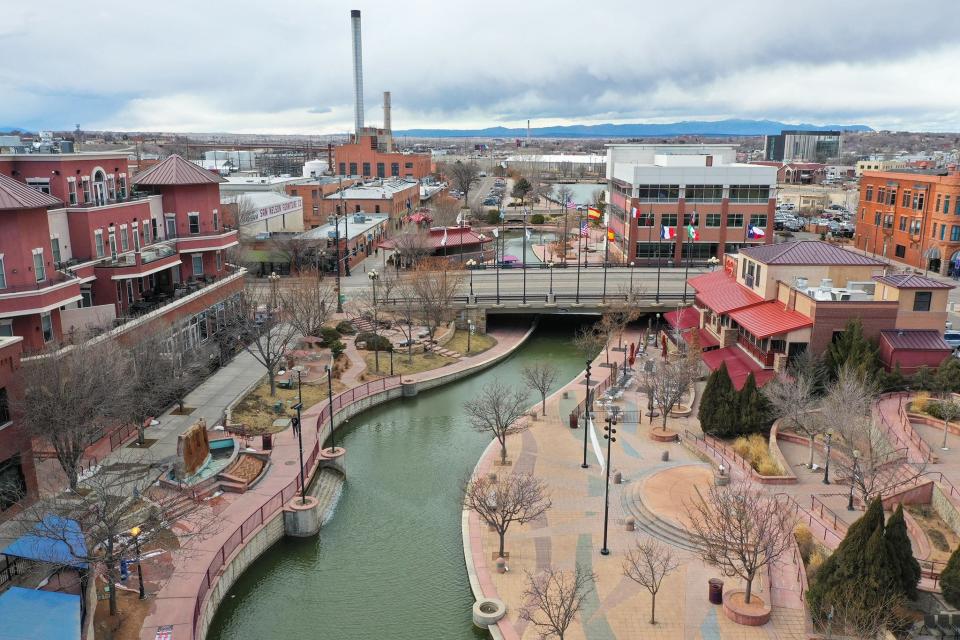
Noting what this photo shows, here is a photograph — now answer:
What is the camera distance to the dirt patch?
2767 cm

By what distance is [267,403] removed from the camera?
43.0 meters

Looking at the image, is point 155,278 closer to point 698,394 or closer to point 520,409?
point 520,409

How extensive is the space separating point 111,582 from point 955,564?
25.5 meters

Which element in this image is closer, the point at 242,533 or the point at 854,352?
the point at 242,533

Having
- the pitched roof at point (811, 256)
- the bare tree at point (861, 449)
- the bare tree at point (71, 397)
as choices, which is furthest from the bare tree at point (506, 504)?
the pitched roof at point (811, 256)

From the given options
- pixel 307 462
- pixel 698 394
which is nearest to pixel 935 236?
pixel 698 394

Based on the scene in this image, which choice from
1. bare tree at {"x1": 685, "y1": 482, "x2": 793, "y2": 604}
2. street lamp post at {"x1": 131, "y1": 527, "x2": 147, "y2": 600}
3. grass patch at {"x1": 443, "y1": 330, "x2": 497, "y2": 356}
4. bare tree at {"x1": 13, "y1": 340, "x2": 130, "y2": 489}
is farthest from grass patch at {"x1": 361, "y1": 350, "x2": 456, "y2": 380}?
bare tree at {"x1": 685, "y1": 482, "x2": 793, "y2": 604}

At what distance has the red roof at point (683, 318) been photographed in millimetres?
56969

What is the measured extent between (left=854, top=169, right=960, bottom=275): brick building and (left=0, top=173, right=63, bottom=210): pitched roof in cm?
7731

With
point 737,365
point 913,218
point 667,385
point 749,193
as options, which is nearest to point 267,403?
point 667,385

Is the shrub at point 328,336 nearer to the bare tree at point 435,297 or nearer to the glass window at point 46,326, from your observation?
the bare tree at point 435,297

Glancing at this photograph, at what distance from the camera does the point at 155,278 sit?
50.3 meters

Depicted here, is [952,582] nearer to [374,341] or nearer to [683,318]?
[683,318]

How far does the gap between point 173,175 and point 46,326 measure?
17.0 metres
